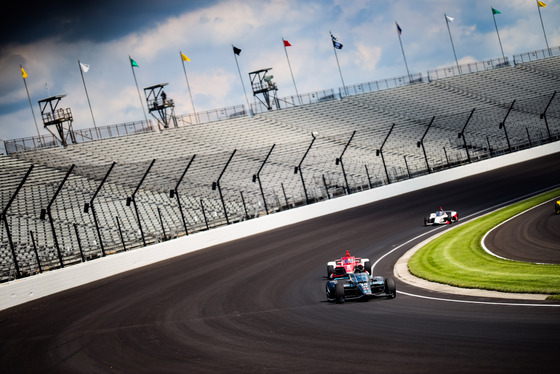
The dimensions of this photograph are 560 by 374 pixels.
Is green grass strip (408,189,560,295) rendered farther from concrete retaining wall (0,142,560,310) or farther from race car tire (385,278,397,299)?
concrete retaining wall (0,142,560,310)

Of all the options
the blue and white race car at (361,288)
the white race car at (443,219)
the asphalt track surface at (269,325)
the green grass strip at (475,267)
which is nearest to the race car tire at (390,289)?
the blue and white race car at (361,288)

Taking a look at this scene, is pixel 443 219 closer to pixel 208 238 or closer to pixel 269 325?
pixel 208 238

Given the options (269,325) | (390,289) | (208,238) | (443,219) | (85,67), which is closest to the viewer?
(269,325)

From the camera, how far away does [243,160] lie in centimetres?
3425

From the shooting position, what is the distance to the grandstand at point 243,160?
26.5 m

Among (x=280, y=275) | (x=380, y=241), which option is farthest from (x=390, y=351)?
(x=380, y=241)

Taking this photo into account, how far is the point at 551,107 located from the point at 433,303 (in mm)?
46187

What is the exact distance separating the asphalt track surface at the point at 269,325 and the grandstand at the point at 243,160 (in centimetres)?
608

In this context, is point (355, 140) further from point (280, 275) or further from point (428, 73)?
point (280, 275)

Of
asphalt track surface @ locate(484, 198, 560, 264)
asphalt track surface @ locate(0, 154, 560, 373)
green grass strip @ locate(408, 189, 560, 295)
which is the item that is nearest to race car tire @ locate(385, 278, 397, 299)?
asphalt track surface @ locate(0, 154, 560, 373)

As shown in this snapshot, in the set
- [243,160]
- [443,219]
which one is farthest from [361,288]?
[243,160]

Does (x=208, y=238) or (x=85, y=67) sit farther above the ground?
(x=85, y=67)

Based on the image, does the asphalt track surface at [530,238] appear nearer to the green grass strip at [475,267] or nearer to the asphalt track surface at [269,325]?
the green grass strip at [475,267]

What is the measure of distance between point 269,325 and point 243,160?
23.9m
